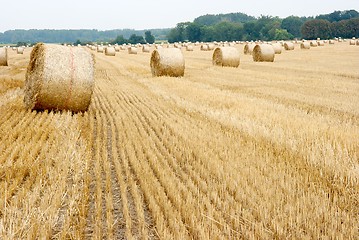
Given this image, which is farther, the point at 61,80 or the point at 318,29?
the point at 318,29

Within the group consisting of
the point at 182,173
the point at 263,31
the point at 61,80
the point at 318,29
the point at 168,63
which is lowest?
the point at 182,173

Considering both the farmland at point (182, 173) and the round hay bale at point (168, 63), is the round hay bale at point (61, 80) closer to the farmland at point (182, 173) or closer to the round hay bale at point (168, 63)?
the farmland at point (182, 173)

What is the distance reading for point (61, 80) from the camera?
9438 mm

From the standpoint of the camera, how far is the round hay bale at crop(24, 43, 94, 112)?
30.8ft

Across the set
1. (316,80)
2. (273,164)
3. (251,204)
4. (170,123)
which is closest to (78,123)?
(170,123)

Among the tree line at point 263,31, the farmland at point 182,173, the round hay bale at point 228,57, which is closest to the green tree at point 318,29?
the tree line at point 263,31

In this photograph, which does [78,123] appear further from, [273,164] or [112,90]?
[112,90]

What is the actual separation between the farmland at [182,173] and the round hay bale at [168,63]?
Result: 806cm

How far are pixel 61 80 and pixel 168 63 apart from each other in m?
9.12

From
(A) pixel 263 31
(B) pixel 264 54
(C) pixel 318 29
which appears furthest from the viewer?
(A) pixel 263 31

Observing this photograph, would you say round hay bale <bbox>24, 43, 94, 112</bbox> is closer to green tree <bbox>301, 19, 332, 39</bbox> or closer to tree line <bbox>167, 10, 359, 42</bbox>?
green tree <bbox>301, 19, 332, 39</bbox>

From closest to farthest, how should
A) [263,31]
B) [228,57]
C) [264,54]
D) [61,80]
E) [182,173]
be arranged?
[182,173], [61,80], [228,57], [264,54], [263,31]

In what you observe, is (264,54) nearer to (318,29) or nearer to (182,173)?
(182,173)

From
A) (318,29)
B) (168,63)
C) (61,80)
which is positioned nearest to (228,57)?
(168,63)
